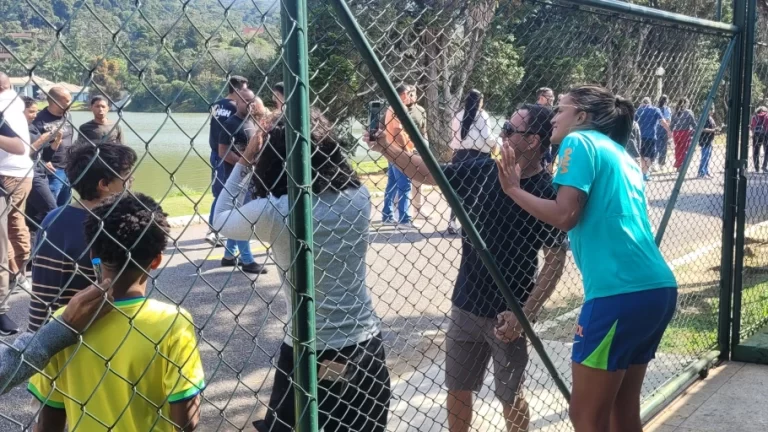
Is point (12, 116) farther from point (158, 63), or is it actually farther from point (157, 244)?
point (158, 63)

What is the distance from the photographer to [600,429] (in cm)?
284

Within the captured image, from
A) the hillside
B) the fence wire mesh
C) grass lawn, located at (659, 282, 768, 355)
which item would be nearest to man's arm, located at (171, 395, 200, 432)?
the hillside

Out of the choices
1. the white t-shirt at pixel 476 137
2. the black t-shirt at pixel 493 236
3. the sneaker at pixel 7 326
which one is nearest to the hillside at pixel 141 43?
the white t-shirt at pixel 476 137

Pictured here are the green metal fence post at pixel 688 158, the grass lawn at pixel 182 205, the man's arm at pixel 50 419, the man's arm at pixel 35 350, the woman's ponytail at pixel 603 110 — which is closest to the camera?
the man's arm at pixel 35 350

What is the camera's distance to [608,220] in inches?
110

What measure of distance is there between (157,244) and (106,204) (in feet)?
0.67

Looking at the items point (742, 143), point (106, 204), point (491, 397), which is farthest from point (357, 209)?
point (742, 143)

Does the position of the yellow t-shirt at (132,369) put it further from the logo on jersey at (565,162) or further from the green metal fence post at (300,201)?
the logo on jersey at (565,162)

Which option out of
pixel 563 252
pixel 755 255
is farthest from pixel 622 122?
pixel 755 255

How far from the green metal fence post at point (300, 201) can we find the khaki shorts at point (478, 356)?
1.31 meters

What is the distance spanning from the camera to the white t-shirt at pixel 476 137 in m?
3.16

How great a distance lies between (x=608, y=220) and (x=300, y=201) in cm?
134

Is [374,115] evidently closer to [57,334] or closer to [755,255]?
[57,334]

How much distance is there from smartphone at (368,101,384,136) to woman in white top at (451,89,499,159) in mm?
555
